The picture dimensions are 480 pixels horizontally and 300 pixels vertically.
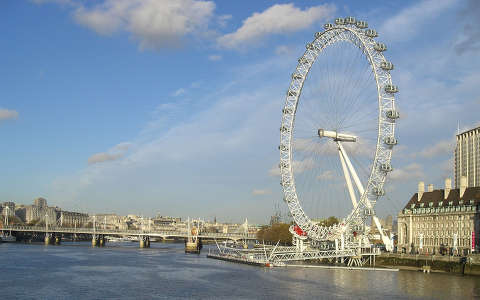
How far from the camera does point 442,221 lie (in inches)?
2731

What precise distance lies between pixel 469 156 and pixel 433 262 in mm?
74809

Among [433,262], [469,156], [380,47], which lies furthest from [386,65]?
[469,156]

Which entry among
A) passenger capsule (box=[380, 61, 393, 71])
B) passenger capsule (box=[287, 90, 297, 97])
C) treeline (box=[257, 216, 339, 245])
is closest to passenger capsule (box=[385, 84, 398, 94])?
passenger capsule (box=[380, 61, 393, 71])

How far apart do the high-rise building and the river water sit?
73.1 m

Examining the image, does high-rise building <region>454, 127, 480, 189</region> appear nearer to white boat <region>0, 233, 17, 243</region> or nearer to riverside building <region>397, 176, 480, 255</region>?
riverside building <region>397, 176, 480, 255</region>

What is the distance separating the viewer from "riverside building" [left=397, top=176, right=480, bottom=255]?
63.9m

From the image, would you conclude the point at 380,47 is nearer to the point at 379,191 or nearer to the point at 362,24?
the point at 362,24

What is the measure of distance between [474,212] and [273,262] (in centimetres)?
2292

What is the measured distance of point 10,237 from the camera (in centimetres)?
13038

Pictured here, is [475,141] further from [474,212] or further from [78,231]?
[78,231]

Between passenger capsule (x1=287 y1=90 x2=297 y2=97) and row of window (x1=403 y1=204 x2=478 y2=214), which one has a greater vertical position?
passenger capsule (x1=287 y1=90 x2=297 y2=97)

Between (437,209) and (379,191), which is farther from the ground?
(379,191)

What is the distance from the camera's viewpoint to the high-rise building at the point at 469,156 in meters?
122

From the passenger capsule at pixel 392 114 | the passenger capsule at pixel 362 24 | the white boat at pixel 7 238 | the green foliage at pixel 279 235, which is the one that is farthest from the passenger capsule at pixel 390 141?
the white boat at pixel 7 238
